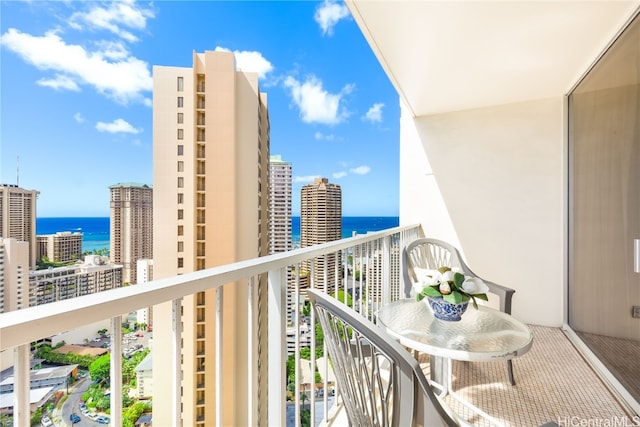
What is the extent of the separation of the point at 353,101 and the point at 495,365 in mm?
19901

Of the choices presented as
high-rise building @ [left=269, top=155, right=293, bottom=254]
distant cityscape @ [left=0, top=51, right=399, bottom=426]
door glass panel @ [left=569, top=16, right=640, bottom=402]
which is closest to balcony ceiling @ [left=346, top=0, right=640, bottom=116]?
door glass panel @ [left=569, top=16, right=640, bottom=402]

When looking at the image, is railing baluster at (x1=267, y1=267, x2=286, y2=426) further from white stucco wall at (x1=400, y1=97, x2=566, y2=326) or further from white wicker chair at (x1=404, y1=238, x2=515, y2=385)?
white stucco wall at (x1=400, y1=97, x2=566, y2=326)

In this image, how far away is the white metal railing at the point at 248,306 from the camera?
520 millimetres

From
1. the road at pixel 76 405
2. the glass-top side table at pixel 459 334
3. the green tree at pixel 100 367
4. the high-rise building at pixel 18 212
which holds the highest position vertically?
the high-rise building at pixel 18 212

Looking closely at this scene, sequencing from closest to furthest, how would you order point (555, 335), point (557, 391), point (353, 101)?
point (557, 391) → point (555, 335) → point (353, 101)

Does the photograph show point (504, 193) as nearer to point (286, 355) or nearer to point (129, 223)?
point (286, 355)

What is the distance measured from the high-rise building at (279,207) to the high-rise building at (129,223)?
320 centimetres

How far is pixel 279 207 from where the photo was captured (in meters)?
11.2

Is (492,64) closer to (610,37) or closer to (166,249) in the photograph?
(610,37)

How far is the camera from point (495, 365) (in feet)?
7.75

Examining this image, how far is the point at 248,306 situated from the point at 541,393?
7.11 feet

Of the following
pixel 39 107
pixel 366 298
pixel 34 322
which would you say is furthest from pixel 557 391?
pixel 39 107

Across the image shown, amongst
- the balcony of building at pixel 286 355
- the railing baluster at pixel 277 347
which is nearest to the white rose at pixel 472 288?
the balcony of building at pixel 286 355

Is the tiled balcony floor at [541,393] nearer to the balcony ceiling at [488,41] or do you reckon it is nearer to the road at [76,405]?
the road at [76,405]
